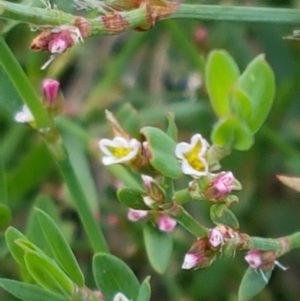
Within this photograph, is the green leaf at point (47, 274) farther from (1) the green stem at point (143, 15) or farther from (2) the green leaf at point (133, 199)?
(1) the green stem at point (143, 15)

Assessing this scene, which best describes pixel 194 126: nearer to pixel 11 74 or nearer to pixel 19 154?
pixel 19 154

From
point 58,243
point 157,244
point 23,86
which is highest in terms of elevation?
point 23,86

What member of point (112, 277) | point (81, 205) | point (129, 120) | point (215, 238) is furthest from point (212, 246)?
point (129, 120)

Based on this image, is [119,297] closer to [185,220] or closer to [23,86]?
[185,220]

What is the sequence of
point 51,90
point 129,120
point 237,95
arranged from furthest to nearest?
point 129,120 → point 51,90 → point 237,95

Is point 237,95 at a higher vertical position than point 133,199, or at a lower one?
higher

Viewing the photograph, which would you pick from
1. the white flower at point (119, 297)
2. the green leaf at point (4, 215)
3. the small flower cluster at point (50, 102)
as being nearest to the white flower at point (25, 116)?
the small flower cluster at point (50, 102)
